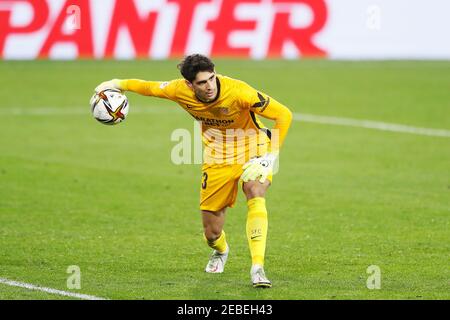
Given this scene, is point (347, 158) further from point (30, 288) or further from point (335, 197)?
point (30, 288)

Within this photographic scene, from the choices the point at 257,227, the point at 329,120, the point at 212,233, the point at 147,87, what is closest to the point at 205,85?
the point at 147,87

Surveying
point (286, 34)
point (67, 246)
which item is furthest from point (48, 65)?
point (67, 246)

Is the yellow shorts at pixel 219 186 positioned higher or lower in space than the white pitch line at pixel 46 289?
higher

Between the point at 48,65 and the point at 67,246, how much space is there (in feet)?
63.9

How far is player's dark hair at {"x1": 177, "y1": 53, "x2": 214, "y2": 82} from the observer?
9.95 m

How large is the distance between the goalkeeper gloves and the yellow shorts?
0.46 m

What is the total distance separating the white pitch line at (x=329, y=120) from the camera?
845 inches

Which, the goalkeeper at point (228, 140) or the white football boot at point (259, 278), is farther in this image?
the goalkeeper at point (228, 140)

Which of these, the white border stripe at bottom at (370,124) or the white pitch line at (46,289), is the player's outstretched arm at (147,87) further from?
the white border stripe at bottom at (370,124)

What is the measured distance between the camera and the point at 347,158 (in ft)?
61.7

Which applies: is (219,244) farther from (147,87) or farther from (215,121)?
(147,87)

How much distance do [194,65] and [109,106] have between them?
137cm

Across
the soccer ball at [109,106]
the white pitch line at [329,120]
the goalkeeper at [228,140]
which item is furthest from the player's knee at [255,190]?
the white pitch line at [329,120]

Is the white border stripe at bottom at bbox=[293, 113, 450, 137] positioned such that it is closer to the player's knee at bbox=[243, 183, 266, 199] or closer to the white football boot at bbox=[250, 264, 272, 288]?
the player's knee at bbox=[243, 183, 266, 199]
